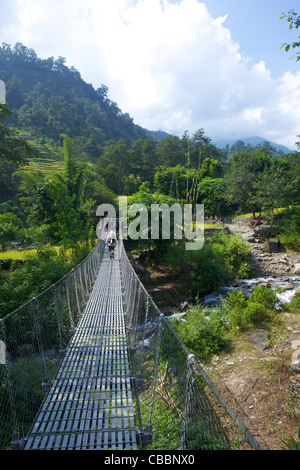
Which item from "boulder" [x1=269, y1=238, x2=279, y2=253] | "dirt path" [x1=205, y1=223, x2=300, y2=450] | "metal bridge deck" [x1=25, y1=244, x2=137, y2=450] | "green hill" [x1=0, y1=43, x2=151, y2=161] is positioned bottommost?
"dirt path" [x1=205, y1=223, x2=300, y2=450]

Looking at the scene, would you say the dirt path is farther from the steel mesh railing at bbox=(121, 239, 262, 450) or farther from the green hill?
the green hill

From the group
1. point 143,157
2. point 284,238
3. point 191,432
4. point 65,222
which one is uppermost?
point 143,157

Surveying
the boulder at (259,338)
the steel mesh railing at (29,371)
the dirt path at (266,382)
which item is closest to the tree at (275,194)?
the dirt path at (266,382)

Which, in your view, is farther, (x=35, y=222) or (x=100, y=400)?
(x=35, y=222)

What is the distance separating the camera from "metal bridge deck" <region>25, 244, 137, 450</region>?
1700 mm

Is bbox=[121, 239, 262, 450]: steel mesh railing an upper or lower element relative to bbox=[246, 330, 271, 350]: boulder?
upper

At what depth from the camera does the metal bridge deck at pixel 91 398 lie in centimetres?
170

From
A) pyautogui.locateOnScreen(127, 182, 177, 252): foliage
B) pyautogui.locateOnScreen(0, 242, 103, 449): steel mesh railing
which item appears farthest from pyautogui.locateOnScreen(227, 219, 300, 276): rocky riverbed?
pyautogui.locateOnScreen(0, 242, 103, 449): steel mesh railing

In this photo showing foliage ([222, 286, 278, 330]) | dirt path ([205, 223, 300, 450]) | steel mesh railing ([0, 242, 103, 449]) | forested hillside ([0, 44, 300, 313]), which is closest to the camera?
steel mesh railing ([0, 242, 103, 449])

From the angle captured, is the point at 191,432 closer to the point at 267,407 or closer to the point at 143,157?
the point at 267,407

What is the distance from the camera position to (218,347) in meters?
4.22

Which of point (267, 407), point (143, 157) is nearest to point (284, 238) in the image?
point (267, 407)

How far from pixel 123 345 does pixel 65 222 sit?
6.52 metres

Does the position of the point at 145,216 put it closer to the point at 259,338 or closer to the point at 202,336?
the point at 202,336
